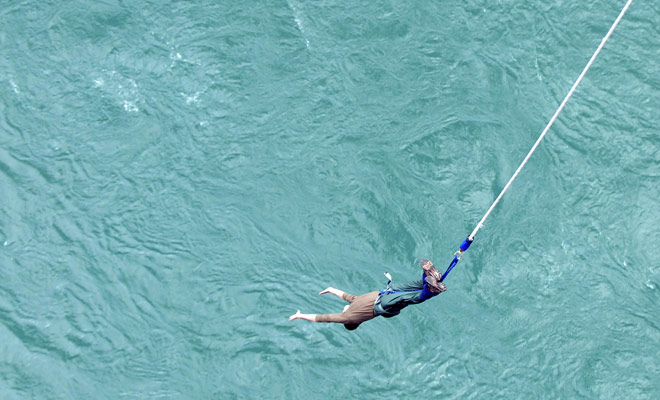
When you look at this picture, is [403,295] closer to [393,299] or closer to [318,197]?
[393,299]

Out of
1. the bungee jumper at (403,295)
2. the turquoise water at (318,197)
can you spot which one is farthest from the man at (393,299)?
the turquoise water at (318,197)

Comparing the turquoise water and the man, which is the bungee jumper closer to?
the man

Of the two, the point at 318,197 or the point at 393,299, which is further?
the point at 318,197

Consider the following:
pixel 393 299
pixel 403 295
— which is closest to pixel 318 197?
pixel 393 299

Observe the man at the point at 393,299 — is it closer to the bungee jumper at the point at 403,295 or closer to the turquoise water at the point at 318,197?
the bungee jumper at the point at 403,295

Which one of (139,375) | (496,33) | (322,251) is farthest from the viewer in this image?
(496,33)

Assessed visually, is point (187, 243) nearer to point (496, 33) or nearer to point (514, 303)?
point (514, 303)

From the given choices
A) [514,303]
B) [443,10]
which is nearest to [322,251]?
[514,303]
